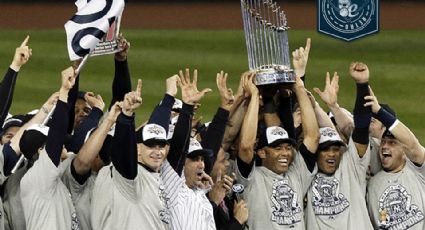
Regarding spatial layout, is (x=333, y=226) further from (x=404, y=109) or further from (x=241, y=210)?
(x=404, y=109)

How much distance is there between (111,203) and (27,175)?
0.54 m

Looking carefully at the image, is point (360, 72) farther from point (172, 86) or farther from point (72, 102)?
point (72, 102)

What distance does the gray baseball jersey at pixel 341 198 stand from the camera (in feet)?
30.0

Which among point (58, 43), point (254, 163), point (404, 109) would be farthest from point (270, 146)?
point (58, 43)

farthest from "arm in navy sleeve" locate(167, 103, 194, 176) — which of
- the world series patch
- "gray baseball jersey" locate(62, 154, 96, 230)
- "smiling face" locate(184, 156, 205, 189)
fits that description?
the world series patch

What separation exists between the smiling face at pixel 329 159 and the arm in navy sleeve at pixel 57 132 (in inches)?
76.0

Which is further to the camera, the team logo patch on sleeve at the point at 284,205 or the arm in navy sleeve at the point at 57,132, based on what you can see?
the team logo patch on sleeve at the point at 284,205

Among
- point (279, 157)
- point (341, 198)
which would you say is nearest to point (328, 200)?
point (341, 198)

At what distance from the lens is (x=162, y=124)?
839 cm

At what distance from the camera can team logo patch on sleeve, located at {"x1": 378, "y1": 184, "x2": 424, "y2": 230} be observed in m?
9.30

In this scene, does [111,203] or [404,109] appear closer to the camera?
[111,203]

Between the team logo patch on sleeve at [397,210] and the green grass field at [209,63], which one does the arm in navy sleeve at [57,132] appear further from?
the green grass field at [209,63]

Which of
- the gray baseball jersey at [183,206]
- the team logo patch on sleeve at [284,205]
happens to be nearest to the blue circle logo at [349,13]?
the team logo patch on sleeve at [284,205]

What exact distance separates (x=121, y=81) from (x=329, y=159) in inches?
61.7
